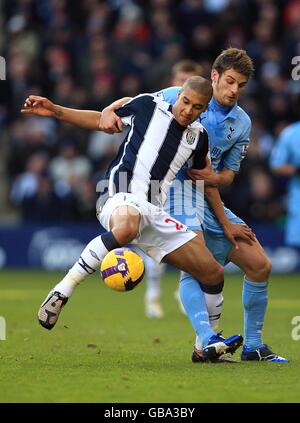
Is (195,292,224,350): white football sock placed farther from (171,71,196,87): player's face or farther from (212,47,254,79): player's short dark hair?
(171,71,196,87): player's face

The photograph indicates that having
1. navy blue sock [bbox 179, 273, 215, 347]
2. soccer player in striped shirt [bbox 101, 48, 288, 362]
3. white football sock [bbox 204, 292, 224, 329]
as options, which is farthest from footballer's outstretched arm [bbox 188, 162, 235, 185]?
white football sock [bbox 204, 292, 224, 329]

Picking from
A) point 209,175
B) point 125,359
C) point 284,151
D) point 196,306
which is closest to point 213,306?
point 196,306

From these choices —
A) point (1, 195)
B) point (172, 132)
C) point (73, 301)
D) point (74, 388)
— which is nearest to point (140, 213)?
point (172, 132)

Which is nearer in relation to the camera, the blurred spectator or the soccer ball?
the soccer ball

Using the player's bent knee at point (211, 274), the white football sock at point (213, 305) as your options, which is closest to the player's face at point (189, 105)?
the player's bent knee at point (211, 274)

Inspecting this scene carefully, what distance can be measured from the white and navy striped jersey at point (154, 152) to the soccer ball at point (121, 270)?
577 millimetres

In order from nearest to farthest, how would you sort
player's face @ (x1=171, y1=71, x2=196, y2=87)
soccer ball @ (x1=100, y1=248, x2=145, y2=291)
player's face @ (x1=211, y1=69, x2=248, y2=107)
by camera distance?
soccer ball @ (x1=100, y1=248, x2=145, y2=291)
player's face @ (x1=211, y1=69, x2=248, y2=107)
player's face @ (x1=171, y1=71, x2=196, y2=87)

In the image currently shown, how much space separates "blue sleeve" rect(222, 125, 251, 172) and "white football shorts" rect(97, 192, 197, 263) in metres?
0.78

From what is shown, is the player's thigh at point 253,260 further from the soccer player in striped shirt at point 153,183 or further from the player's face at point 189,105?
the player's face at point 189,105

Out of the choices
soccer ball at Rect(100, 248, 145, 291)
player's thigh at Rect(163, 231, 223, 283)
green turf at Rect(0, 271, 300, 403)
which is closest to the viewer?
green turf at Rect(0, 271, 300, 403)

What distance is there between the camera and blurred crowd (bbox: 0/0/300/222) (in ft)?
62.2

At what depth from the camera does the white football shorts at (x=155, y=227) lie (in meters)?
7.55

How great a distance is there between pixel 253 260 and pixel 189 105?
137 centimetres

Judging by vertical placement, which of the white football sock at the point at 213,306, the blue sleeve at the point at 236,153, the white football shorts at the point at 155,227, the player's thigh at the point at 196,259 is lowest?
the white football sock at the point at 213,306
